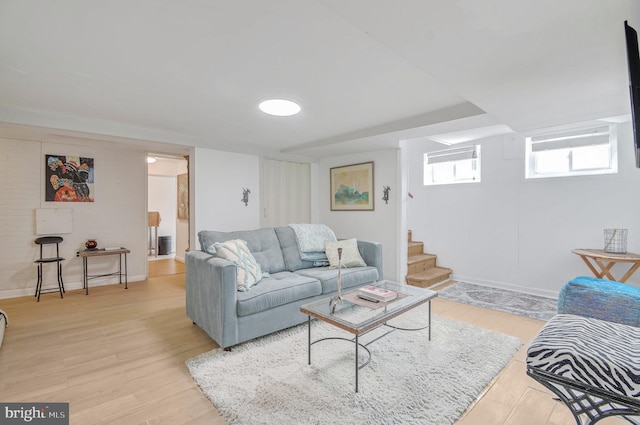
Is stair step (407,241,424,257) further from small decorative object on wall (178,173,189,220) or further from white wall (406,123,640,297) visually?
small decorative object on wall (178,173,189,220)

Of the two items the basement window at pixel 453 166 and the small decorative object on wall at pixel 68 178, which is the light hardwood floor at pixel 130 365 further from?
the basement window at pixel 453 166

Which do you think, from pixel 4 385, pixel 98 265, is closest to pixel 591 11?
pixel 4 385

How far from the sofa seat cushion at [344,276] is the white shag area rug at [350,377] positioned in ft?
1.41

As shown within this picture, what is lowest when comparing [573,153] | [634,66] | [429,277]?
[429,277]

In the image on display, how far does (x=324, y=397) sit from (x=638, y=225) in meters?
3.89

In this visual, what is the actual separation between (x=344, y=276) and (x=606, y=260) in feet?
9.26

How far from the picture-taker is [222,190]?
14.0 ft

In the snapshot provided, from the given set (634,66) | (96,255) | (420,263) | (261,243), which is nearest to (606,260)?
(420,263)

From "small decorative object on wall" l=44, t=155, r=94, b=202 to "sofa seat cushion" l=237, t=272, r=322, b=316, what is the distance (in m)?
3.42

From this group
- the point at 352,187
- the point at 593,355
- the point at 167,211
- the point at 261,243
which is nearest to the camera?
the point at 593,355

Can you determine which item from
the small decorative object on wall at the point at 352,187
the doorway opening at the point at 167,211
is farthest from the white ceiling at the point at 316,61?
the doorway opening at the point at 167,211

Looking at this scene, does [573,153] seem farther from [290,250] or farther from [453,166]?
[290,250]

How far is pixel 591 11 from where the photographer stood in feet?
3.96

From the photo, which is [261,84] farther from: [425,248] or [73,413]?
[425,248]
